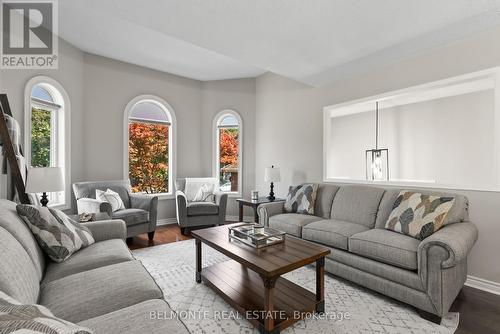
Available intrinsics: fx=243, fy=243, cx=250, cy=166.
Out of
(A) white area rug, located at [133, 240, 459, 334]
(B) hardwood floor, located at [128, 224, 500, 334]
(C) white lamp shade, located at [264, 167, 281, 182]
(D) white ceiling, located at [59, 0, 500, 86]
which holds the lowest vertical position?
(B) hardwood floor, located at [128, 224, 500, 334]

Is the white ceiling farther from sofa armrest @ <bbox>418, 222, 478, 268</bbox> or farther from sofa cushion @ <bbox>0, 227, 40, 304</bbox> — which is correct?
sofa armrest @ <bbox>418, 222, 478, 268</bbox>

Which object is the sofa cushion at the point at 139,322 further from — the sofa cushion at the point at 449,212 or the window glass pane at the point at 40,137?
the window glass pane at the point at 40,137

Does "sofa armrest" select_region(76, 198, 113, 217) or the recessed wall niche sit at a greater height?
the recessed wall niche

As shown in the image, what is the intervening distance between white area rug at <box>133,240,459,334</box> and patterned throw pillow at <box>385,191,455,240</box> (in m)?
0.65

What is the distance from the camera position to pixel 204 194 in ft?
14.9

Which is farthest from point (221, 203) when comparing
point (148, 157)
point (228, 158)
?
point (148, 157)

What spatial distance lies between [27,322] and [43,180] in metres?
2.45

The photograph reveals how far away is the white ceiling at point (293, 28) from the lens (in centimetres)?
206

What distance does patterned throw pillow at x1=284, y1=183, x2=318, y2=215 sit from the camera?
339 cm

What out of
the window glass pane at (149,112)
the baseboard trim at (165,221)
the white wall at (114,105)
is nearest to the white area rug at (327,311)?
the baseboard trim at (165,221)

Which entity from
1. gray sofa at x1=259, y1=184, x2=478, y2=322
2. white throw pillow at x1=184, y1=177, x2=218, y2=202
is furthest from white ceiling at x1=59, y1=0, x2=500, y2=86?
white throw pillow at x1=184, y1=177, x2=218, y2=202

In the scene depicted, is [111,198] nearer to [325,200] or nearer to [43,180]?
[43,180]

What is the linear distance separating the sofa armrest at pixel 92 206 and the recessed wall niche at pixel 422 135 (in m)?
3.13

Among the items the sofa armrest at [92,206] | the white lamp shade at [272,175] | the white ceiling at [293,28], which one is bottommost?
the sofa armrest at [92,206]
